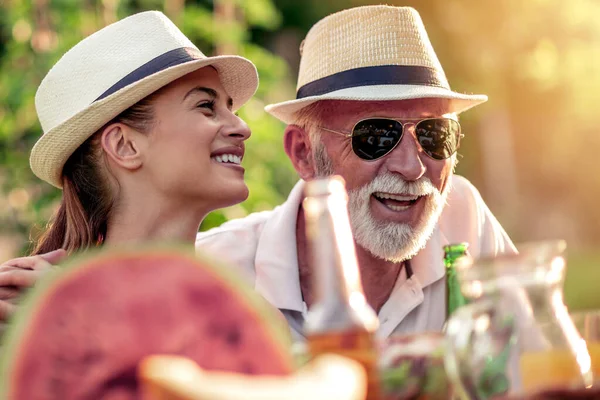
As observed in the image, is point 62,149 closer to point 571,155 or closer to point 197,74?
point 197,74

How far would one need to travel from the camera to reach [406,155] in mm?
3219

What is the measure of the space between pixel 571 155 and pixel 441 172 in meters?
22.3

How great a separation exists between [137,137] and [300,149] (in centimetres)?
111

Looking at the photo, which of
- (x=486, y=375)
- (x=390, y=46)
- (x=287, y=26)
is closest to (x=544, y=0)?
(x=287, y=26)

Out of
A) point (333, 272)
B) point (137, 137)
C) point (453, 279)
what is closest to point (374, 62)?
point (137, 137)

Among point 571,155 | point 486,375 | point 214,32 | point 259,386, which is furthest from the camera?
point 571,155

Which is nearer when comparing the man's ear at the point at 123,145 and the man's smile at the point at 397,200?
the man's ear at the point at 123,145

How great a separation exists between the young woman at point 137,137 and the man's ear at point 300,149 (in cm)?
85

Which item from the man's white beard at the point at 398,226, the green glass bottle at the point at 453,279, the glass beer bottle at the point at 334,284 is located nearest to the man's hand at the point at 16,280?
the green glass bottle at the point at 453,279

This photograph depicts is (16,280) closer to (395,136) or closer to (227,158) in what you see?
(227,158)

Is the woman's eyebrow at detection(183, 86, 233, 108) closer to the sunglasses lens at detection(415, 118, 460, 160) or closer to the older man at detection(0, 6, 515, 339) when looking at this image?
the older man at detection(0, 6, 515, 339)

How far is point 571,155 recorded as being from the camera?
24.5 m

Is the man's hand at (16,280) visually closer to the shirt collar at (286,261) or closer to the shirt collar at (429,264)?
the shirt collar at (286,261)

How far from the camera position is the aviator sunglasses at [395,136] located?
10.6 feet
